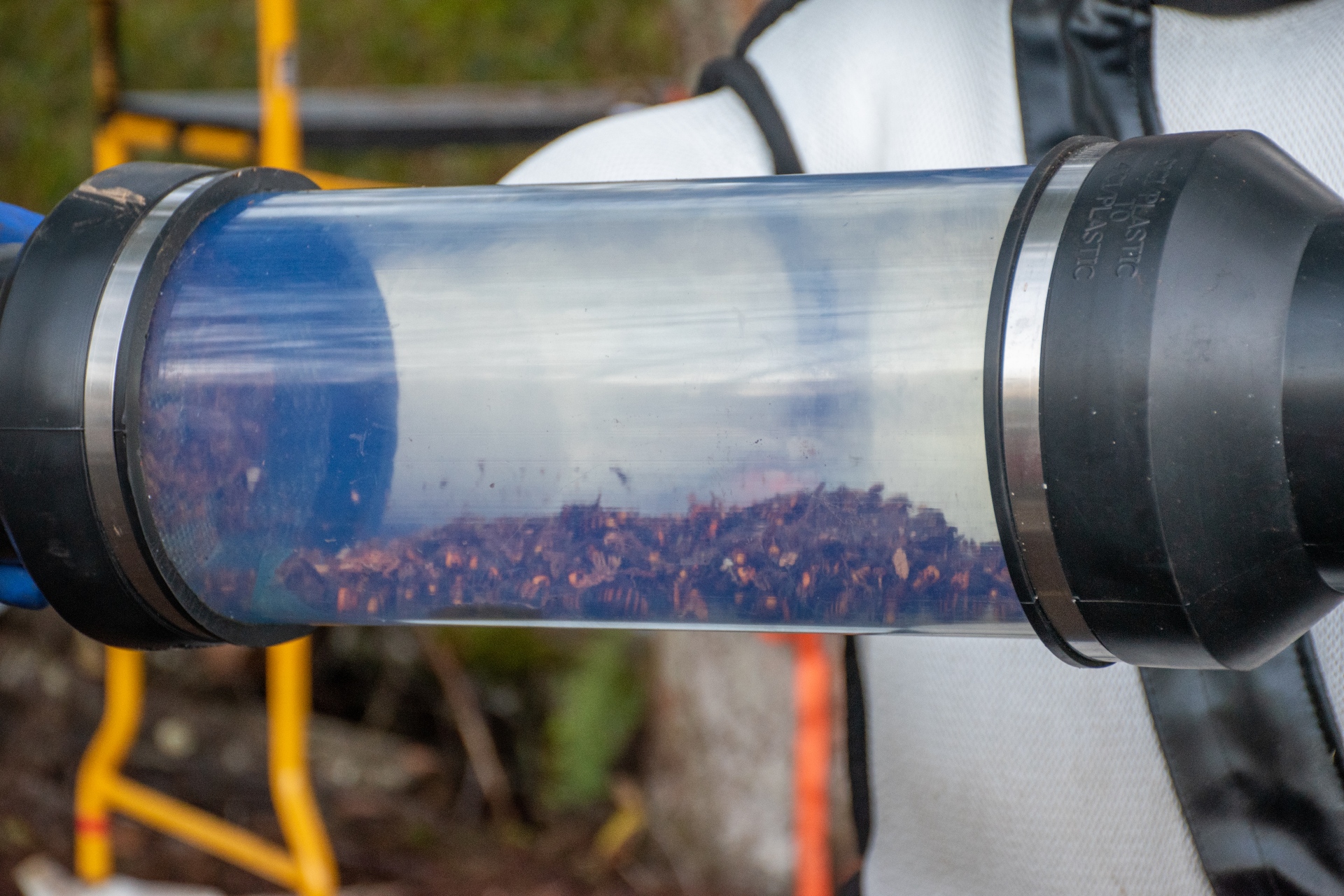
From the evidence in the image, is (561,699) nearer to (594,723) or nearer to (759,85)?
(594,723)

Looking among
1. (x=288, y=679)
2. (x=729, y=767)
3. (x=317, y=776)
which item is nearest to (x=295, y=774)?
(x=288, y=679)

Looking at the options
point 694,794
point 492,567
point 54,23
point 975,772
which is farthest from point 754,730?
point 54,23

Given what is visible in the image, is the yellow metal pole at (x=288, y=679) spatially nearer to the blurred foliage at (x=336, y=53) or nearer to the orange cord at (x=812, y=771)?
the orange cord at (x=812, y=771)

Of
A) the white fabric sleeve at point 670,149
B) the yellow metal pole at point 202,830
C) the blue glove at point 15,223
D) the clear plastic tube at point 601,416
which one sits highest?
the white fabric sleeve at point 670,149

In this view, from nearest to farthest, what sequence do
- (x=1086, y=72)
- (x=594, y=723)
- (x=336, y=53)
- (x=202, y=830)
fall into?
(x=1086, y=72) → (x=202, y=830) → (x=594, y=723) → (x=336, y=53)

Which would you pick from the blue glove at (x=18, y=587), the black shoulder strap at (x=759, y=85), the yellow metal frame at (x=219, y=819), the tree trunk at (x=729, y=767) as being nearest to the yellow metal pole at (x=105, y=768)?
the yellow metal frame at (x=219, y=819)

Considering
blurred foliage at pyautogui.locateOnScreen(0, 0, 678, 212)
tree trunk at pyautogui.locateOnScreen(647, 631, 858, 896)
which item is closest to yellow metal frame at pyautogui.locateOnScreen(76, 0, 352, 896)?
tree trunk at pyautogui.locateOnScreen(647, 631, 858, 896)
